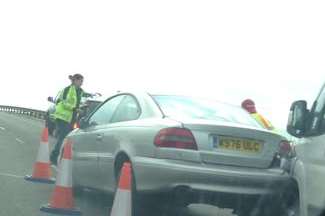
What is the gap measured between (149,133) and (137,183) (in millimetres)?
543

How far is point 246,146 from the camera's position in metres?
7.43

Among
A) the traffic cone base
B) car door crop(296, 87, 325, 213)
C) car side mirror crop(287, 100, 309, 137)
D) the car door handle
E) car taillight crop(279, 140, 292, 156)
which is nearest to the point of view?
car door crop(296, 87, 325, 213)

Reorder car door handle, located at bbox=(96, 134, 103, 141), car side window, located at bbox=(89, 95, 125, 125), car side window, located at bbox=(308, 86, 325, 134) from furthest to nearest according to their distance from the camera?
car side window, located at bbox=(89, 95, 125, 125), car door handle, located at bbox=(96, 134, 103, 141), car side window, located at bbox=(308, 86, 325, 134)

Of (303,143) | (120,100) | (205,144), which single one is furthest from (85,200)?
(303,143)

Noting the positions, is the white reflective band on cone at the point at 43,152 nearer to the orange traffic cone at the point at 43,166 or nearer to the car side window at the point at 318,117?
the orange traffic cone at the point at 43,166

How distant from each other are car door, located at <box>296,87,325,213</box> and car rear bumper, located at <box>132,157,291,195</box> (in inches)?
56.7

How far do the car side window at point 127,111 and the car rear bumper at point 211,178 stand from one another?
1082 millimetres

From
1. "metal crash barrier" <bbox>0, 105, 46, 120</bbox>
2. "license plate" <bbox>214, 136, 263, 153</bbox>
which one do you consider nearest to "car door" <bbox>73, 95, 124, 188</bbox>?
"license plate" <bbox>214, 136, 263, 153</bbox>

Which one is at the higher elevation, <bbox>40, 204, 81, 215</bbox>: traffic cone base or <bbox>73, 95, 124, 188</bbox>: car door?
<bbox>73, 95, 124, 188</bbox>: car door

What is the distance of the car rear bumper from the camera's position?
716 cm

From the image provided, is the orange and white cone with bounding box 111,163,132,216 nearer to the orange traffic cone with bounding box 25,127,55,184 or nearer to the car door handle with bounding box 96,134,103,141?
the car door handle with bounding box 96,134,103,141

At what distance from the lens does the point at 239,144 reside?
24.3ft

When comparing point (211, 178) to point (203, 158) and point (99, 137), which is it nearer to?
point (203, 158)

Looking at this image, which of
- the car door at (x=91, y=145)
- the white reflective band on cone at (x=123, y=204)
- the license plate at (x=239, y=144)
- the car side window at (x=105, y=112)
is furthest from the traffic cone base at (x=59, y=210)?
the license plate at (x=239, y=144)
